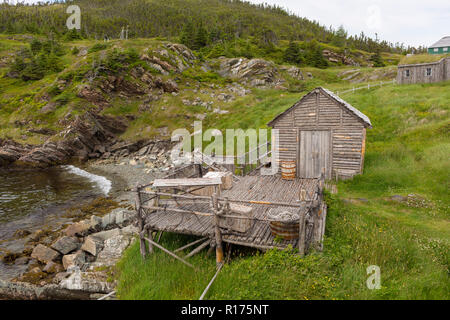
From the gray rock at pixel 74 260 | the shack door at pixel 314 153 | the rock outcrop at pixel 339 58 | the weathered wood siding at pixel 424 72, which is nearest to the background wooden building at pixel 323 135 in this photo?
the shack door at pixel 314 153

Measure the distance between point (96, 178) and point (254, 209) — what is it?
2463 centimetres

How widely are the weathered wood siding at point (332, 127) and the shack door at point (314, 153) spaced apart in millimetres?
210

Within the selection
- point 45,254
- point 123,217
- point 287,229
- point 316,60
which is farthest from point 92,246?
point 316,60

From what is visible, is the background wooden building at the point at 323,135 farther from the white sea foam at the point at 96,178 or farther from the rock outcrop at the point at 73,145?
the rock outcrop at the point at 73,145

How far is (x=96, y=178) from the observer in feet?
97.7

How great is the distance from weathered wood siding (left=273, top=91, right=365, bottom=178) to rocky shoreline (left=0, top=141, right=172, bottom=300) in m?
10.3

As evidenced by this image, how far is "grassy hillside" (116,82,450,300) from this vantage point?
673cm

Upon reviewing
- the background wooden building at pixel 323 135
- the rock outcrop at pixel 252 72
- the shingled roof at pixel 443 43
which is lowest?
the background wooden building at pixel 323 135

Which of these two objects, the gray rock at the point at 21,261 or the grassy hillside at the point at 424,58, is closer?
the gray rock at the point at 21,261

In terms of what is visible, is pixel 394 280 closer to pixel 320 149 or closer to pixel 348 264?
pixel 348 264

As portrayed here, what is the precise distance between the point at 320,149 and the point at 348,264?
10.2m

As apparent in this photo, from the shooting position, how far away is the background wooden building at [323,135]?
15.8 metres

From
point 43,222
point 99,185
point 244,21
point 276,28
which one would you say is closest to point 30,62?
point 99,185

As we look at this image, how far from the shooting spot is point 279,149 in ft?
58.0
